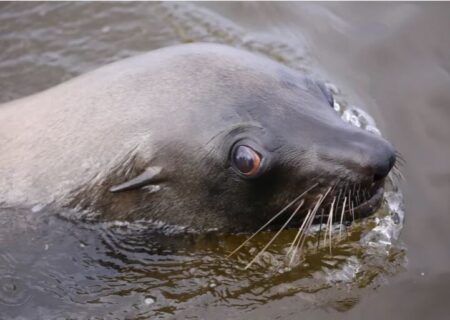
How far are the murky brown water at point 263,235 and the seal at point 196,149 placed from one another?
0.25 meters

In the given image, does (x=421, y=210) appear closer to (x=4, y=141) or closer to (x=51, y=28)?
(x=4, y=141)

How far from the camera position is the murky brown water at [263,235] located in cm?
455

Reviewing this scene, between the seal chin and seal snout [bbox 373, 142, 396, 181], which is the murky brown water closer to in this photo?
the seal chin

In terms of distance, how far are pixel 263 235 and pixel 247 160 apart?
81 centimetres

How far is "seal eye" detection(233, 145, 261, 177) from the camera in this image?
4.19 metres

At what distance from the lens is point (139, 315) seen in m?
4.57

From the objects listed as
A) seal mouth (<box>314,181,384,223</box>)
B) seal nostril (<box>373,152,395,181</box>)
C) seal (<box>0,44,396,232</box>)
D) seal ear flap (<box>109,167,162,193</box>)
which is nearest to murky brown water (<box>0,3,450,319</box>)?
seal (<box>0,44,396,232</box>)

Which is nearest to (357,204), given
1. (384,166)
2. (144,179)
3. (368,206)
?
(368,206)

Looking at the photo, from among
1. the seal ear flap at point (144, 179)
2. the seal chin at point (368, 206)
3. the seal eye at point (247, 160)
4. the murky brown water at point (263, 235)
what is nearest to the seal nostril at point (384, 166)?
the seal chin at point (368, 206)

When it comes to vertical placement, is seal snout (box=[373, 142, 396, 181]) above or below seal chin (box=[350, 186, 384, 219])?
above

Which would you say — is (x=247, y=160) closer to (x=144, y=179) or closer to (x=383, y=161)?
(x=144, y=179)

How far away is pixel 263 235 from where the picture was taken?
4863mm

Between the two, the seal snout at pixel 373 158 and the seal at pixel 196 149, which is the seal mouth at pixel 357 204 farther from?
the seal snout at pixel 373 158

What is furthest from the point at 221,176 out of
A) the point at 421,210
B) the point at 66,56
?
the point at 66,56
